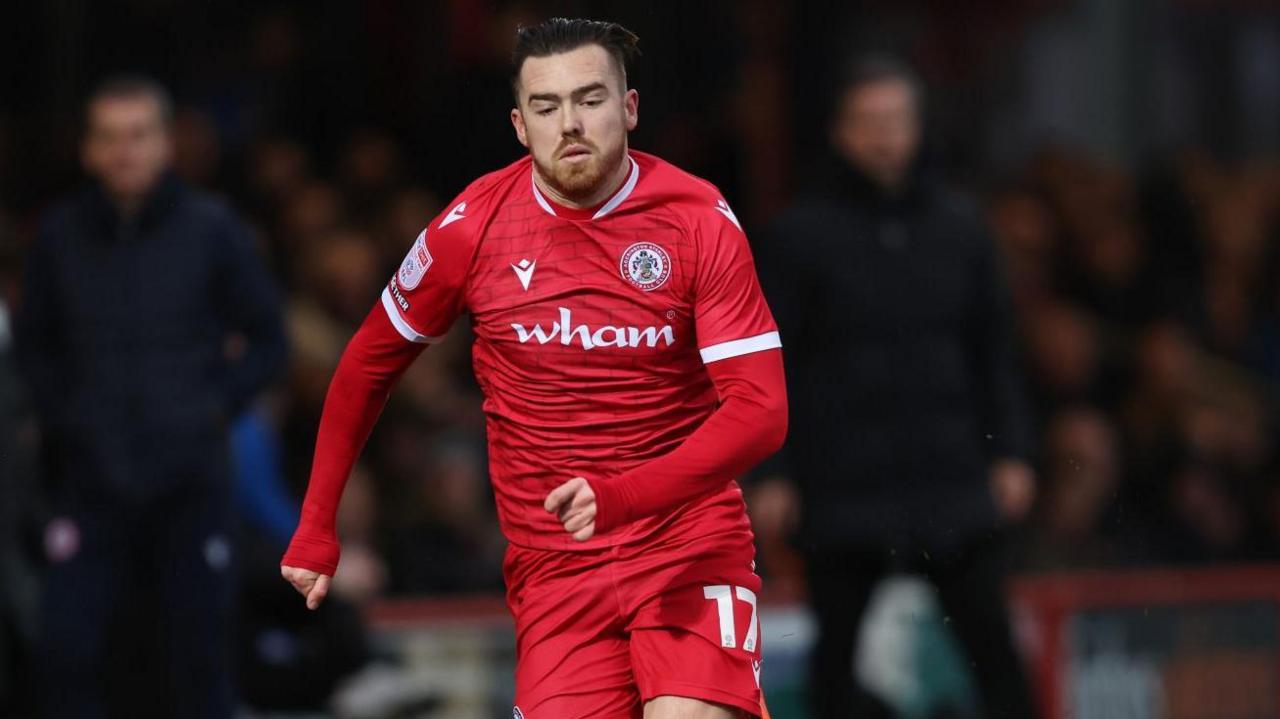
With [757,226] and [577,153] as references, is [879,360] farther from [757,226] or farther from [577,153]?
[757,226]

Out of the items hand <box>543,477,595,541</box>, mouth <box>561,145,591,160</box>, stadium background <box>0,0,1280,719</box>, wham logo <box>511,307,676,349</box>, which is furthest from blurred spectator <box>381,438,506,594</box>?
hand <box>543,477,595,541</box>

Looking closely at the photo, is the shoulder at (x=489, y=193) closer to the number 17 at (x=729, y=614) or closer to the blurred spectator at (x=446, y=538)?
the number 17 at (x=729, y=614)

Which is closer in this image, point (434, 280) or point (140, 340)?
point (434, 280)

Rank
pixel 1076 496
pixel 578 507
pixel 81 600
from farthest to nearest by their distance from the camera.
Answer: pixel 1076 496 → pixel 81 600 → pixel 578 507

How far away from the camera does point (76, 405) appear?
6641mm

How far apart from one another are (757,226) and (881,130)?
415cm

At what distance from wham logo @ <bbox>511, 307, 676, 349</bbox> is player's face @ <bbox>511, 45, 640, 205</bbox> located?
0.94ft

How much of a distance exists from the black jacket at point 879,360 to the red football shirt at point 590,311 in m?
2.01

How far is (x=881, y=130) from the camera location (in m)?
6.54

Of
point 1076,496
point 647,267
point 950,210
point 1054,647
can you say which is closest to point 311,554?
point 647,267

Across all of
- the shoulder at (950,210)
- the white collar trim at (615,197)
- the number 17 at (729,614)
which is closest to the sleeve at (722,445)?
the number 17 at (729,614)

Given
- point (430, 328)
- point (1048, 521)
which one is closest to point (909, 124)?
point (430, 328)

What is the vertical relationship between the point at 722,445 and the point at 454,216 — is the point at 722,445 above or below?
below

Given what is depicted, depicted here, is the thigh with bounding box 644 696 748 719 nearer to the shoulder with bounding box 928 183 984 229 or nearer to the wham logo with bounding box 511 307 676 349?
the wham logo with bounding box 511 307 676 349
